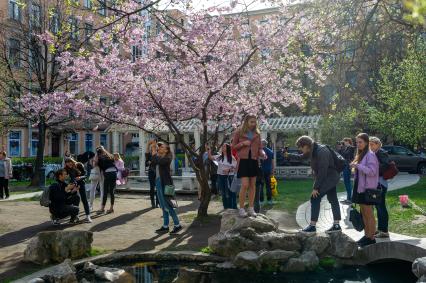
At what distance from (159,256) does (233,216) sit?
1.46 meters

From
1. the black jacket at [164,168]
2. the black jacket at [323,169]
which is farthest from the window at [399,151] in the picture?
the black jacket at [323,169]

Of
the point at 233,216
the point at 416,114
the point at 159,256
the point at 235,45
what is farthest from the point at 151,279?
the point at 416,114

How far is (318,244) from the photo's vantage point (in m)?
7.75

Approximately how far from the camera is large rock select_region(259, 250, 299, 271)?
7520mm

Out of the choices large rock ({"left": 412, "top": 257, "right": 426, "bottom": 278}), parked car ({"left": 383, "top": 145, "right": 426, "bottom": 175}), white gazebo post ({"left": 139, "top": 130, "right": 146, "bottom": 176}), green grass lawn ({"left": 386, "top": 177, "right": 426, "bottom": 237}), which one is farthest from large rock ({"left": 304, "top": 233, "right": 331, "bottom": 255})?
parked car ({"left": 383, "top": 145, "right": 426, "bottom": 175})

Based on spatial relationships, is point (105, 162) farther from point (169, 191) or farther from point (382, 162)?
point (382, 162)

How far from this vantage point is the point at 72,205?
11.6m

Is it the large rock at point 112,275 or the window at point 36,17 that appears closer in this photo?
the large rock at point 112,275

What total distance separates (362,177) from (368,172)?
19 centimetres

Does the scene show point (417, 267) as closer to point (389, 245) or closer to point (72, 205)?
point (389, 245)

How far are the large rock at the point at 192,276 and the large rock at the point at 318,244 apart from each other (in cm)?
167

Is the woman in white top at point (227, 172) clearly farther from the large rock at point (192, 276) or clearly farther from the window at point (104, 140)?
the window at point (104, 140)

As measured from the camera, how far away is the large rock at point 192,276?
7.13 m

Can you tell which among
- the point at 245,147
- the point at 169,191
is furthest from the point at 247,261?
the point at 169,191
